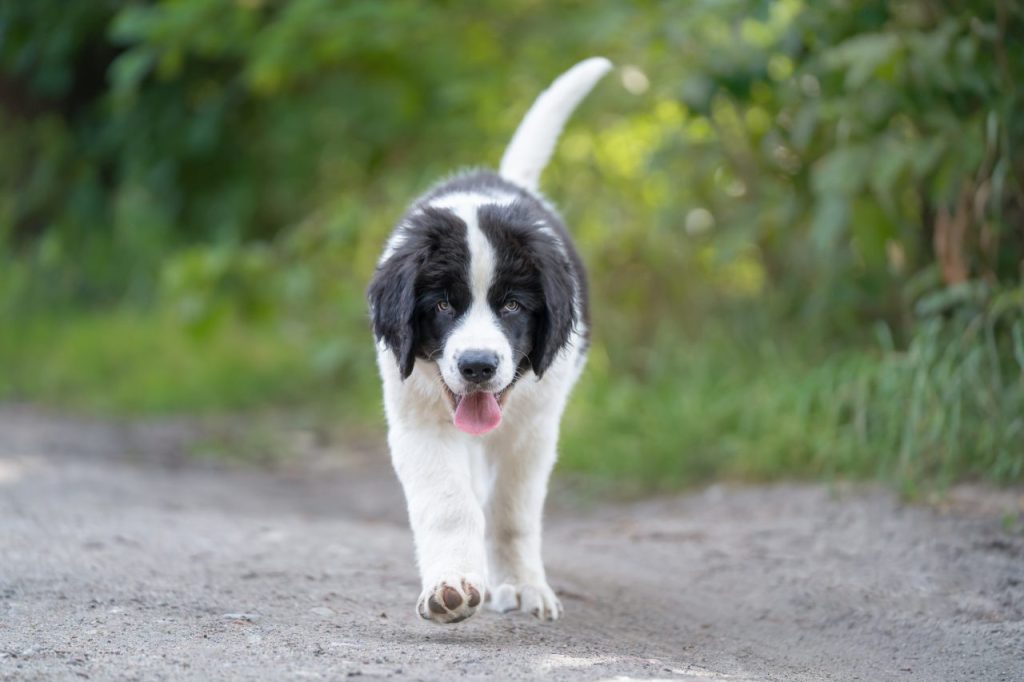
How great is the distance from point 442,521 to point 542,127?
1.89 metres

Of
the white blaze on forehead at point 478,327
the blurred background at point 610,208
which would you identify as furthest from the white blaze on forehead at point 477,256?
the blurred background at point 610,208

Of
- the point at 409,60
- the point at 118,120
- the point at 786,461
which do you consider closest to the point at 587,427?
the point at 786,461

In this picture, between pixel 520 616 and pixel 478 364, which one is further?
pixel 520 616

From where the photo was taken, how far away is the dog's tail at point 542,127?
474cm

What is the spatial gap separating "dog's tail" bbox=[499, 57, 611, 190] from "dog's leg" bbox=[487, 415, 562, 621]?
122 cm

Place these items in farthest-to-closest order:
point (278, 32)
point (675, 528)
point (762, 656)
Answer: point (278, 32)
point (675, 528)
point (762, 656)

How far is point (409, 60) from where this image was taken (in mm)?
8773

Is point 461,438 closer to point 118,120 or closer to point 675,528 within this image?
point 675,528

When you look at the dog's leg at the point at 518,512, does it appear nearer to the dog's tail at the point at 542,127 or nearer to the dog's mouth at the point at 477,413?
the dog's mouth at the point at 477,413

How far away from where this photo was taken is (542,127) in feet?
15.6

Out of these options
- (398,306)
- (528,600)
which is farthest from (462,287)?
(528,600)

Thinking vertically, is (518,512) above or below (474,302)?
below

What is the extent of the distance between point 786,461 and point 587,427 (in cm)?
118

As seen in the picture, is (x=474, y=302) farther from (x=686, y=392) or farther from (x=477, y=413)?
(x=686, y=392)
